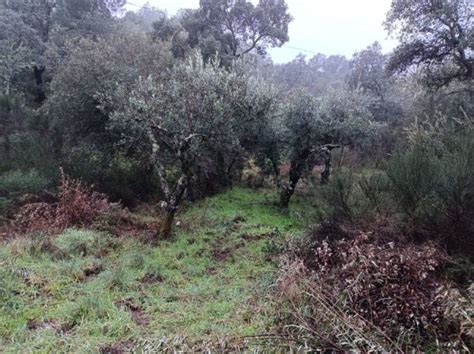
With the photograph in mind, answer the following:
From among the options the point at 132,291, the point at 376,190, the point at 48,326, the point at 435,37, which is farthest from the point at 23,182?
the point at 435,37

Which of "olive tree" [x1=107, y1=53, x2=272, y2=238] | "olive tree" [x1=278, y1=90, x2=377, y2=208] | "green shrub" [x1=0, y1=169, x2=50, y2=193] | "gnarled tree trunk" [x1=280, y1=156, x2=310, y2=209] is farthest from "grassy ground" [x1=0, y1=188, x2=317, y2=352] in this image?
"olive tree" [x1=278, y1=90, x2=377, y2=208]

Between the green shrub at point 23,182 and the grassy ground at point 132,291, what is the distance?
2877 mm

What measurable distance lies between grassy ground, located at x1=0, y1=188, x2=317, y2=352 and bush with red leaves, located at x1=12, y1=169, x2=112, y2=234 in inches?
27.5

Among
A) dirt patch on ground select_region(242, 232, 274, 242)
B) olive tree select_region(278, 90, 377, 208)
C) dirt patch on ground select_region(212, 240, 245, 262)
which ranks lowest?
dirt patch on ground select_region(212, 240, 245, 262)

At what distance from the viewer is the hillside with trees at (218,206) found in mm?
3525

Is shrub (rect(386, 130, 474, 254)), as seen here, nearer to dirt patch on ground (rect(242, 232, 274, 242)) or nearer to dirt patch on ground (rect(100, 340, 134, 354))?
dirt patch on ground (rect(242, 232, 274, 242))

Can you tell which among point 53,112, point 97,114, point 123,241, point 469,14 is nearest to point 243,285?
point 123,241

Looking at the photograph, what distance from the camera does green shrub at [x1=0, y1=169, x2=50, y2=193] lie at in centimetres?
855

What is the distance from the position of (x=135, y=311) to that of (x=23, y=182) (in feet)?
19.8

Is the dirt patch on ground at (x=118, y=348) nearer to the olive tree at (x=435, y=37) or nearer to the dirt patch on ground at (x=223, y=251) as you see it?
the dirt patch on ground at (x=223, y=251)

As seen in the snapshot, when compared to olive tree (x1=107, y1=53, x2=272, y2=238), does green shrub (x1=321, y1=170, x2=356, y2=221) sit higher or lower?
lower

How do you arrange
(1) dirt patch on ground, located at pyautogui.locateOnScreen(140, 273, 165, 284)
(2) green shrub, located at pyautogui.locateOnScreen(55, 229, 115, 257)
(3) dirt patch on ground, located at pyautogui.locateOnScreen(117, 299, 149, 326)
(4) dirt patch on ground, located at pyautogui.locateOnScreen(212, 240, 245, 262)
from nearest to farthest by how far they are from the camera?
(3) dirt patch on ground, located at pyautogui.locateOnScreen(117, 299, 149, 326) < (1) dirt patch on ground, located at pyautogui.locateOnScreen(140, 273, 165, 284) < (2) green shrub, located at pyautogui.locateOnScreen(55, 229, 115, 257) < (4) dirt patch on ground, located at pyautogui.locateOnScreen(212, 240, 245, 262)

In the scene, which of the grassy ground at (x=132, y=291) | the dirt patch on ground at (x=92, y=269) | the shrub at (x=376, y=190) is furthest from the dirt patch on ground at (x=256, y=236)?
the dirt patch on ground at (x=92, y=269)

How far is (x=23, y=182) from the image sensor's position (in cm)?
868
